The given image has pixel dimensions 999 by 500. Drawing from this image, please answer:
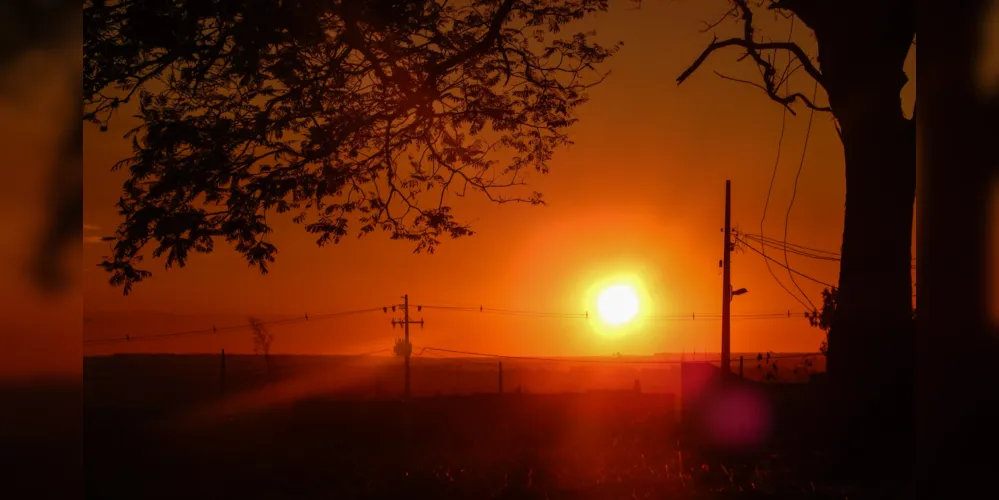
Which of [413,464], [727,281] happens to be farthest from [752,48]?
[727,281]

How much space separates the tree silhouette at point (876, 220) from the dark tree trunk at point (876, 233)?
12 millimetres

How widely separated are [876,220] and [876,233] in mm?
154

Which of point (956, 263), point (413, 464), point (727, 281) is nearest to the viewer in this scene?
point (956, 263)

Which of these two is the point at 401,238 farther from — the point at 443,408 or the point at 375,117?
the point at 443,408

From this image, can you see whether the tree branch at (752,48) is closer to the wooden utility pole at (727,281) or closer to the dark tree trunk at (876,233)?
the dark tree trunk at (876,233)

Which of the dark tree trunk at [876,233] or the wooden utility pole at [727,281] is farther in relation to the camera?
the wooden utility pole at [727,281]

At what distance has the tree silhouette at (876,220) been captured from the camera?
9.74 metres

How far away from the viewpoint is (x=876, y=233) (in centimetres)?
996

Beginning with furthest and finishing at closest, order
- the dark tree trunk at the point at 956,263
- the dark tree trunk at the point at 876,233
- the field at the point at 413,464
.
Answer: the dark tree trunk at the point at 876,233
the field at the point at 413,464
the dark tree trunk at the point at 956,263

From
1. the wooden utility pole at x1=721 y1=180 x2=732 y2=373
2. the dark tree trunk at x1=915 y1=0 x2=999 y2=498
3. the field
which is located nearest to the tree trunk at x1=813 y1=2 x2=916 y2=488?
the field

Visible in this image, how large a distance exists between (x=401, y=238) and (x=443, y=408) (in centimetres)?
2204

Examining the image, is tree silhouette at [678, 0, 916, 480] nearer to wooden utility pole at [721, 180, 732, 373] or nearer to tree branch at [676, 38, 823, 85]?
tree branch at [676, 38, 823, 85]

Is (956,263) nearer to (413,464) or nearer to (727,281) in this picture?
(413,464)

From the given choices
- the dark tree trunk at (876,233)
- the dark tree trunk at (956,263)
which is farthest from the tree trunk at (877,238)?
the dark tree trunk at (956,263)
